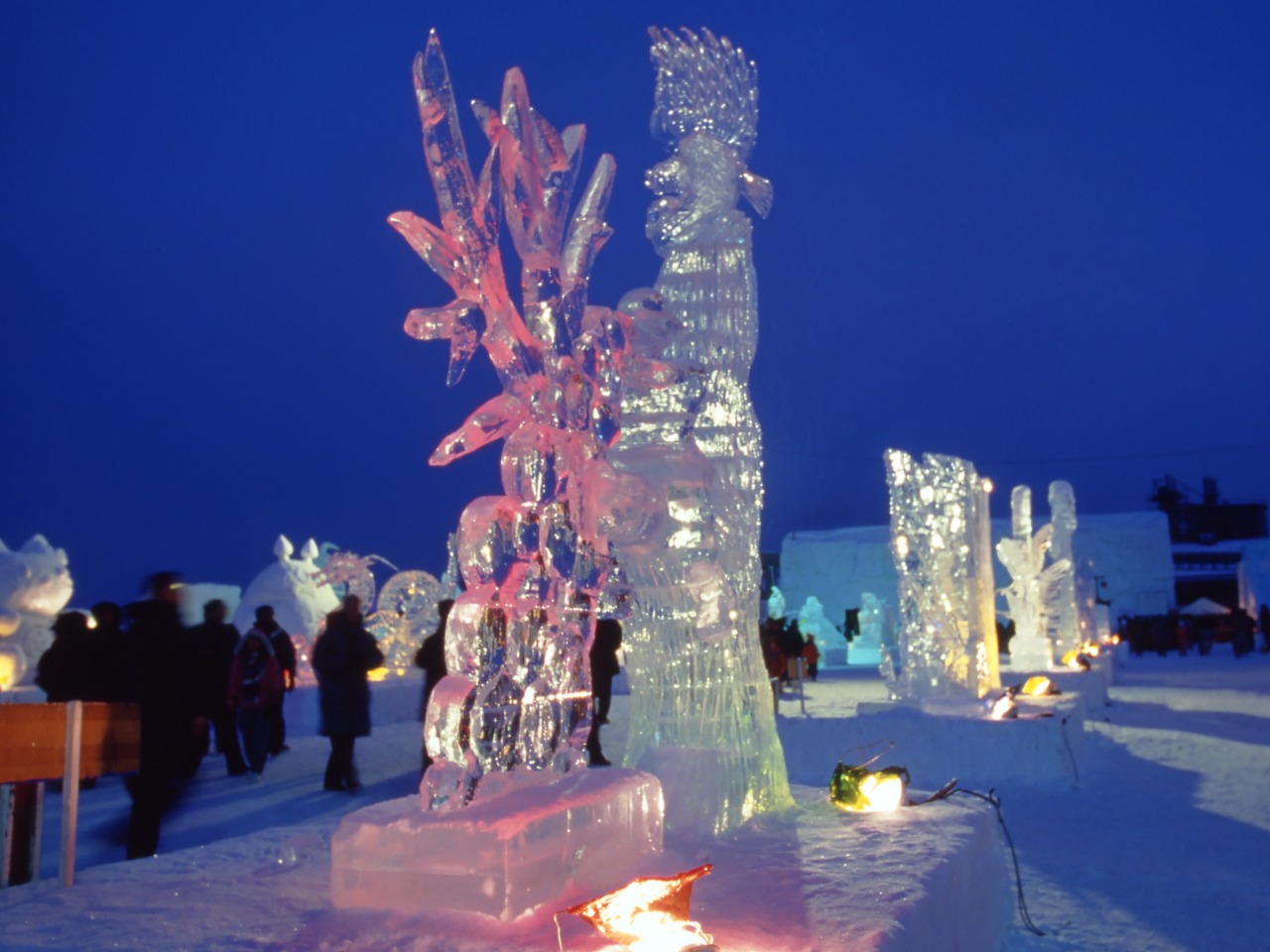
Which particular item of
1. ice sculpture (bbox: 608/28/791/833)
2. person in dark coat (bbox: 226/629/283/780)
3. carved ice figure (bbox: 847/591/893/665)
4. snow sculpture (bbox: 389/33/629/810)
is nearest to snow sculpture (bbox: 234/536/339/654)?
person in dark coat (bbox: 226/629/283/780)

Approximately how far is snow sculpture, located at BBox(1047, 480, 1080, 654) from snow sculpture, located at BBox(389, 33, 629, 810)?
50.0ft

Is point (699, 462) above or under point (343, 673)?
above

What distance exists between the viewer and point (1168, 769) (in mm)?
9336

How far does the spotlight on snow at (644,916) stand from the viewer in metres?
2.92

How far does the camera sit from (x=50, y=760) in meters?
4.19

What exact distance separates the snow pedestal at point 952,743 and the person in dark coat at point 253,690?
15.4 ft

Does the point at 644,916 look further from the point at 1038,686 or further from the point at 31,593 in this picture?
the point at 31,593

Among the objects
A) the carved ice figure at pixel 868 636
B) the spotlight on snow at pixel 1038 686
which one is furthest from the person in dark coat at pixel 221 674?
the carved ice figure at pixel 868 636

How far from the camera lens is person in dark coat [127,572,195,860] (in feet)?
17.0

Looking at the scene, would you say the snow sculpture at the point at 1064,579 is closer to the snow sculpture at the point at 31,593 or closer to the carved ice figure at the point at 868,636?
the carved ice figure at the point at 868,636

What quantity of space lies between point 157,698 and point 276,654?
12.3 ft

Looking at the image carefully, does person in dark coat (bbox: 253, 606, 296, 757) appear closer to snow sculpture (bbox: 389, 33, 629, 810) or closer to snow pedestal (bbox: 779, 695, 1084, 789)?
snow pedestal (bbox: 779, 695, 1084, 789)

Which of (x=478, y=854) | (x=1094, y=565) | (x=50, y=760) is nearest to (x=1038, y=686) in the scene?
(x=478, y=854)

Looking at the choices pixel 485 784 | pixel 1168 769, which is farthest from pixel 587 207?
pixel 1168 769
